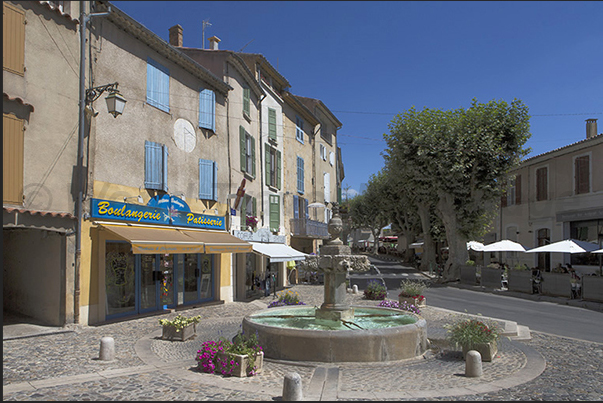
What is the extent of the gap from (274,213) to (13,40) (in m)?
15.5

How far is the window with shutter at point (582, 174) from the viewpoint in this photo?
Result: 2539 cm

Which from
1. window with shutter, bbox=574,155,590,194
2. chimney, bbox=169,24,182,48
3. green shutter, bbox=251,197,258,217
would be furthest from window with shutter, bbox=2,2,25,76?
window with shutter, bbox=574,155,590,194

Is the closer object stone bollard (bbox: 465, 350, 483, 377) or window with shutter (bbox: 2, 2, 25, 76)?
stone bollard (bbox: 465, 350, 483, 377)

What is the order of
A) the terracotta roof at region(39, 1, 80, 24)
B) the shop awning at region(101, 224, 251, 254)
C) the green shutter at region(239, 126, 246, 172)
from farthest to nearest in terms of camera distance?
the green shutter at region(239, 126, 246, 172), the shop awning at region(101, 224, 251, 254), the terracotta roof at region(39, 1, 80, 24)

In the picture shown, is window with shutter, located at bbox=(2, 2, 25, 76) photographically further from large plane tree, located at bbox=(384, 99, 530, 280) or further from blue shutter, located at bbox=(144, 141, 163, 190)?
large plane tree, located at bbox=(384, 99, 530, 280)

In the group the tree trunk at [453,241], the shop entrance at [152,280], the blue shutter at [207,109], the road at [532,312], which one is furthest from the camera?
the tree trunk at [453,241]

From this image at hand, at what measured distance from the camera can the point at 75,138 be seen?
12469 mm

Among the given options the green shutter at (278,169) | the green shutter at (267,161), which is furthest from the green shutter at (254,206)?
the green shutter at (278,169)

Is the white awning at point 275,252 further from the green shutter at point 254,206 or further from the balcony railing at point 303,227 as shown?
the balcony railing at point 303,227

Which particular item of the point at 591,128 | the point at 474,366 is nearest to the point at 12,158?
the point at 474,366

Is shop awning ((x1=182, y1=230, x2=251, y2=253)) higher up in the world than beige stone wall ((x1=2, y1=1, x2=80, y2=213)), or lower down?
lower down

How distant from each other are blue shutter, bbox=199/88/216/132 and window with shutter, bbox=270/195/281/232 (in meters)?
6.90

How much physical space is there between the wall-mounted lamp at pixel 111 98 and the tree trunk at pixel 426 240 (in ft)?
101

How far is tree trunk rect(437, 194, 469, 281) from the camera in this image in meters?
28.8
